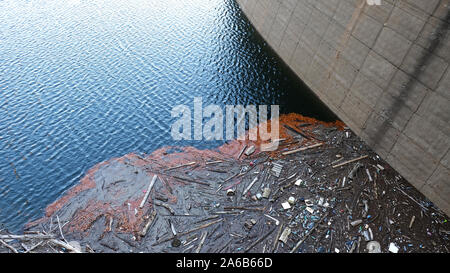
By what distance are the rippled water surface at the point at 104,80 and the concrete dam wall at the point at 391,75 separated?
3437 millimetres

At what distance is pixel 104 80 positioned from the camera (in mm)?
31234

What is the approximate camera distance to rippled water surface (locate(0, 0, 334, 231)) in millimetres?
23250

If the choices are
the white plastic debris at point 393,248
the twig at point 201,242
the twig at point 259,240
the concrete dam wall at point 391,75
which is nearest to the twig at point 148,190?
the twig at point 201,242

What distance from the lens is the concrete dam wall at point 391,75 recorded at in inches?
685

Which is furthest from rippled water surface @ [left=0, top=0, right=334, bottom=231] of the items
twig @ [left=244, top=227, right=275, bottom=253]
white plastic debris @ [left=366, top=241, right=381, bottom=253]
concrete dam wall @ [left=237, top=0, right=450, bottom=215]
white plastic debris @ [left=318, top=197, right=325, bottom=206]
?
white plastic debris @ [left=366, top=241, right=381, bottom=253]

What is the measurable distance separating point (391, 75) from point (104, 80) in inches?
1037

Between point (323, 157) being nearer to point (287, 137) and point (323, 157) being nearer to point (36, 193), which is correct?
point (287, 137)

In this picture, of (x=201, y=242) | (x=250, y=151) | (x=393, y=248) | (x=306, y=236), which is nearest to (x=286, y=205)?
(x=306, y=236)

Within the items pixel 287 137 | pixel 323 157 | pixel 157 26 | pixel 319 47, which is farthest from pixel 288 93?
pixel 157 26

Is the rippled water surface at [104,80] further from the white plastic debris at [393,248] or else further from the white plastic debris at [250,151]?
the white plastic debris at [393,248]

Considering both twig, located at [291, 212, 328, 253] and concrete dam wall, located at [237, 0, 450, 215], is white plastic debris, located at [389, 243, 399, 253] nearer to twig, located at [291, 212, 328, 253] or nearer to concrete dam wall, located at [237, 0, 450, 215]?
twig, located at [291, 212, 328, 253]
